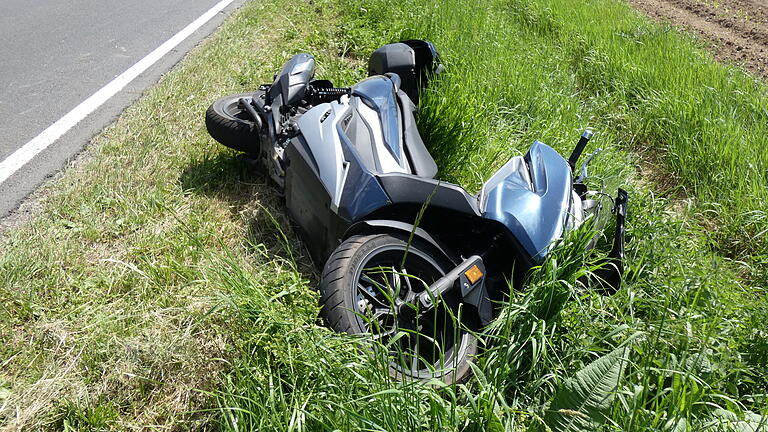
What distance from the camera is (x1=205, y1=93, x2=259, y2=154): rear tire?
360 centimetres

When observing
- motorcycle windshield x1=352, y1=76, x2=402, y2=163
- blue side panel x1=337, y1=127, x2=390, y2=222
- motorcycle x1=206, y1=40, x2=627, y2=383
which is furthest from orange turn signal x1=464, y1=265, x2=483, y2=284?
motorcycle windshield x1=352, y1=76, x2=402, y2=163

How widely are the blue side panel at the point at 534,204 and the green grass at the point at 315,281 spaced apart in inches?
4.7

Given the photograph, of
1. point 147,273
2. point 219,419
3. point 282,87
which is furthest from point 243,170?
point 219,419

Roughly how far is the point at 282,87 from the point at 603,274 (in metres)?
A: 2.13

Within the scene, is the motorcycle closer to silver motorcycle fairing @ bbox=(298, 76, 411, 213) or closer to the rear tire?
silver motorcycle fairing @ bbox=(298, 76, 411, 213)

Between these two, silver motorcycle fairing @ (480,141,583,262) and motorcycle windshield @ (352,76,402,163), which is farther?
motorcycle windshield @ (352,76,402,163)

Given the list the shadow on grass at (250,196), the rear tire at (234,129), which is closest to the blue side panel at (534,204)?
the shadow on grass at (250,196)

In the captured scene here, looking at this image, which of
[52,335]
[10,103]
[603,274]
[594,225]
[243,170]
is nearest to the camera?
[52,335]

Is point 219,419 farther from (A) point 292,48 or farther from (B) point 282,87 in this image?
(A) point 292,48

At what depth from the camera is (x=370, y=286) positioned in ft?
7.89

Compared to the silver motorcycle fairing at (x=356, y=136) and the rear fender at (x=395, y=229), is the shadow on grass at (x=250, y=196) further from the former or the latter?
the rear fender at (x=395, y=229)

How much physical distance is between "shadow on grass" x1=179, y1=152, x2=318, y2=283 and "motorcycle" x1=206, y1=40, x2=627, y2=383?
17cm

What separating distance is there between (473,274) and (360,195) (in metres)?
0.60

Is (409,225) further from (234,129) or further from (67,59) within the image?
(67,59)
